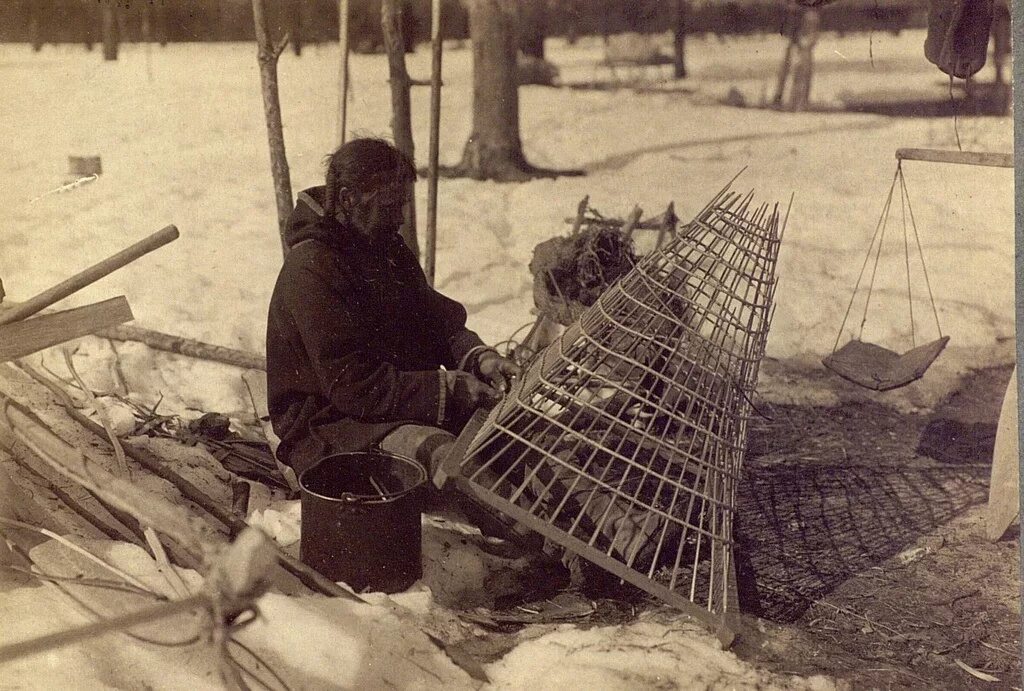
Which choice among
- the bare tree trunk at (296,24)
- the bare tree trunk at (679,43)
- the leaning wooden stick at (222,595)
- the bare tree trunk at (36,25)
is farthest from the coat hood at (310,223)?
the bare tree trunk at (679,43)

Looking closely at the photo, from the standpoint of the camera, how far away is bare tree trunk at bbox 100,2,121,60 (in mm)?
9172

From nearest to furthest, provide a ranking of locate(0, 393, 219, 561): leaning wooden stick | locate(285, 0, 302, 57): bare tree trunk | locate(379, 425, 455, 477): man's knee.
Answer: locate(0, 393, 219, 561): leaning wooden stick → locate(379, 425, 455, 477): man's knee → locate(285, 0, 302, 57): bare tree trunk

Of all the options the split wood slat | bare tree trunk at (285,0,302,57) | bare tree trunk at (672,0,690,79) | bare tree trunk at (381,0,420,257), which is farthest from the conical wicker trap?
bare tree trunk at (672,0,690,79)

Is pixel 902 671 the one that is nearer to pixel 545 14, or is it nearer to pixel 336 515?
pixel 336 515

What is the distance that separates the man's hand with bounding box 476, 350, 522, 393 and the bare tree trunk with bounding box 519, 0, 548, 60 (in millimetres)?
9268

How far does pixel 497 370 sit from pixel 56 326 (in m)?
1.74

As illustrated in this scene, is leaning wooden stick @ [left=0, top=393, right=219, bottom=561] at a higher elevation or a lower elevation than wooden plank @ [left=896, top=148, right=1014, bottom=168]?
lower

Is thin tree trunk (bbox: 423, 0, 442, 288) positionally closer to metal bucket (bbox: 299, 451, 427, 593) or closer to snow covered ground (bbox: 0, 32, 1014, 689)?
snow covered ground (bbox: 0, 32, 1014, 689)

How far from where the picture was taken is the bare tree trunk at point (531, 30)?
1230 centimetres

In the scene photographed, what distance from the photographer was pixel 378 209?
143 inches

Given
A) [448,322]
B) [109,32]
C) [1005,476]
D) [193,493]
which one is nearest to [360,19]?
[109,32]

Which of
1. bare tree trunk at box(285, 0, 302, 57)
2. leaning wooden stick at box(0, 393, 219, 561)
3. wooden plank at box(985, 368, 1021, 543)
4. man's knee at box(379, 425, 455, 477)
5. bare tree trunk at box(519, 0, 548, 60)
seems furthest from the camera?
bare tree trunk at box(519, 0, 548, 60)

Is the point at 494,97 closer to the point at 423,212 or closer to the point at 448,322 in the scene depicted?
the point at 423,212

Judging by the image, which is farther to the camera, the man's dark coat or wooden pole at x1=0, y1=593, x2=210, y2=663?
the man's dark coat
